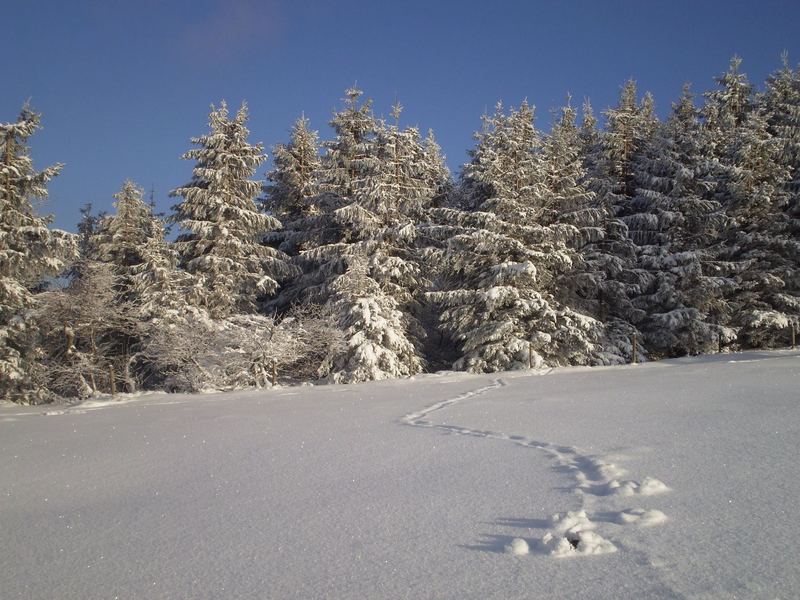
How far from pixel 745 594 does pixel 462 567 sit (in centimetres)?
137

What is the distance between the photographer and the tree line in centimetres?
1738

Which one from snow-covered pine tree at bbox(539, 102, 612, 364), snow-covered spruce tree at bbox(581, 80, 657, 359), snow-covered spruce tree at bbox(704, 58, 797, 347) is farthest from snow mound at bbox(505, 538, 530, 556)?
snow-covered spruce tree at bbox(704, 58, 797, 347)

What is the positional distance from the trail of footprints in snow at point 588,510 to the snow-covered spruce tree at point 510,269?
13.1 m

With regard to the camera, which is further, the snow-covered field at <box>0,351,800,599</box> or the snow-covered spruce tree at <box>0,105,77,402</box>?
the snow-covered spruce tree at <box>0,105,77,402</box>

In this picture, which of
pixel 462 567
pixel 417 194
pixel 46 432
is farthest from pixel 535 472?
pixel 417 194

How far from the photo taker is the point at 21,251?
16453 mm

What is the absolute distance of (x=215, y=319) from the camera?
1916 centimetres

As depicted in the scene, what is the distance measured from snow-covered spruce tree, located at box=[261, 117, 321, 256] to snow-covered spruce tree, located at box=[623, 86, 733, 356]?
14.8 metres

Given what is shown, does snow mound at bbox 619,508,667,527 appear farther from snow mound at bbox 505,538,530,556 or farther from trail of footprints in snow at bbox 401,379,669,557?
snow mound at bbox 505,538,530,556

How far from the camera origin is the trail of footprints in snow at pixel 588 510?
298 cm

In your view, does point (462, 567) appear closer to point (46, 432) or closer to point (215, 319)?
point (46, 432)

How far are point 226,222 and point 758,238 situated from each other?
21.5 m

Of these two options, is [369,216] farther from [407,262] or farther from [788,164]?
[788,164]

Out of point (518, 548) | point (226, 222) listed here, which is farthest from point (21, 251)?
point (518, 548)
